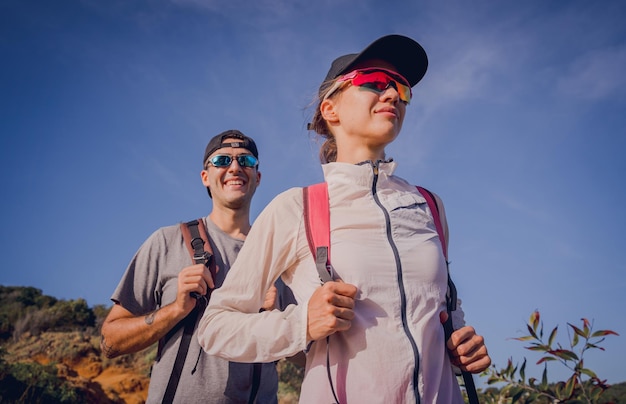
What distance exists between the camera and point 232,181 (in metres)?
3.93

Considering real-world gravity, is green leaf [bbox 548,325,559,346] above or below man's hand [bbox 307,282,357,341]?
above

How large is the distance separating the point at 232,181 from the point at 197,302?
1.21 m

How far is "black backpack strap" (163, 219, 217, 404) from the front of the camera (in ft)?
9.57

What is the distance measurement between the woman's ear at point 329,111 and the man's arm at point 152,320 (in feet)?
4.11

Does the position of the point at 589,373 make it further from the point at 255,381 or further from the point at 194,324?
the point at 194,324

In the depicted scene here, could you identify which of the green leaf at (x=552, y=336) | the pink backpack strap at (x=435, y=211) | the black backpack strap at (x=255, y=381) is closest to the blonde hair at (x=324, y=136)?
the pink backpack strap at (x=435, y=211)

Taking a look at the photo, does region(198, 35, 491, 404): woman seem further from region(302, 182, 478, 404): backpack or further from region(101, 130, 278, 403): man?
region(101, 130, 278, 403): man

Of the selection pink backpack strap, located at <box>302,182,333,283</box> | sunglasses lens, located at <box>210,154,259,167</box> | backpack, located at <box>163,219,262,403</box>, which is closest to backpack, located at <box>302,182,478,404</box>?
pink backpack strap, located at <box>302,182,333,283</box>

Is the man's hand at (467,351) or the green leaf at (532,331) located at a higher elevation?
the green leaf at (532,331)

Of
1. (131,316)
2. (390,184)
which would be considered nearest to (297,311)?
(390,184)

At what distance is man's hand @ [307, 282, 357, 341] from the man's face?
232cm

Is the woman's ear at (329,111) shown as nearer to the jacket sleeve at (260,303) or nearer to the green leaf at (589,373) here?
the jacket sleeve at (260,303)

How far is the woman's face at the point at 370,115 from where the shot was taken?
83.0 inches

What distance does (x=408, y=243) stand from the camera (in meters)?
1.85
